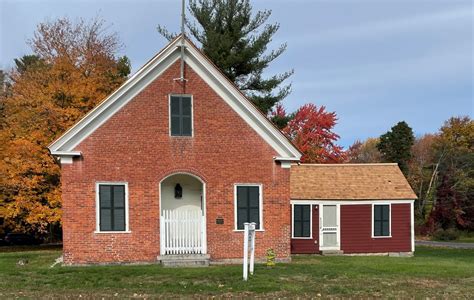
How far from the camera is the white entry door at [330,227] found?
23.0m

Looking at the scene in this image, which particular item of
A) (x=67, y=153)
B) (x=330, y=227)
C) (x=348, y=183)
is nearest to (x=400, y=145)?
Result: (x=348, y=183)

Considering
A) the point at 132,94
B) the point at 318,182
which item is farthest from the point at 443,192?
the point at 132,94

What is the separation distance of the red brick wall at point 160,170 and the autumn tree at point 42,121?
11615 mm

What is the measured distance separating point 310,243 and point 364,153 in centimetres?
5071

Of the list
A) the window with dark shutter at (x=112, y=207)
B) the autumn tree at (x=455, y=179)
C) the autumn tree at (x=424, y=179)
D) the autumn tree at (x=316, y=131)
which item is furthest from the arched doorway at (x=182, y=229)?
the autumn tree at (x=424, y=179)

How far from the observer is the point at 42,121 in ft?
90.7

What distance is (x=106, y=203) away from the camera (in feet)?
53.1

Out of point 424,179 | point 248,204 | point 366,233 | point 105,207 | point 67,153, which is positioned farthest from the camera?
point 424,179

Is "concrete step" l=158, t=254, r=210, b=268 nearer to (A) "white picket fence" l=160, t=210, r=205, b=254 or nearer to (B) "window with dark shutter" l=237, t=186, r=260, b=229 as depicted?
(A) "white picket fence" l=160, t=210, r=205, b=254

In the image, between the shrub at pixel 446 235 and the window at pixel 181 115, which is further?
the shrub at pixel 446 235

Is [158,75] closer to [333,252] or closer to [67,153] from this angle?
[67,153]

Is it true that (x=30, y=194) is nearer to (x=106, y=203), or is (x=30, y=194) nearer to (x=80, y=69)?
(x=80, y=69)

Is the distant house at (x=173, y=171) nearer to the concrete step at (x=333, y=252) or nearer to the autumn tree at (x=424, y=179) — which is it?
the concrete step at (x=333, y=252)

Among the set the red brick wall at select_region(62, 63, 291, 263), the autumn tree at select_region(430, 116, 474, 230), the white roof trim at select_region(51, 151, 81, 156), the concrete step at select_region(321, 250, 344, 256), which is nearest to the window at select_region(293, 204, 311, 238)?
the concrete step at select_region(321, 250, 344, 256)
